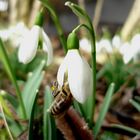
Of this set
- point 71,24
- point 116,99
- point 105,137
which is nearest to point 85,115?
point 105,137

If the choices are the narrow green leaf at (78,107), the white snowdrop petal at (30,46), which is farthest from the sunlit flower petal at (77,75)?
the narrow green leaf at (78,107)

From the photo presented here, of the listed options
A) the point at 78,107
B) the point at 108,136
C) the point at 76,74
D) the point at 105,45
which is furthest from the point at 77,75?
the point at 105,45

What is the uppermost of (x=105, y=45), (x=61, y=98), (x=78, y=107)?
(x=61, y=98)

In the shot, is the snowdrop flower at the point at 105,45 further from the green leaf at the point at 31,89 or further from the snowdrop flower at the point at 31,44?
the snowdrop flower at the point at 31,44

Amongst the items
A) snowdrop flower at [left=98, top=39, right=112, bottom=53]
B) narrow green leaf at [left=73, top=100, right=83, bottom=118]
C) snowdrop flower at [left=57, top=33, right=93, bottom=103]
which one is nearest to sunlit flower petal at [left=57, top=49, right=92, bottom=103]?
snowdrop flower at [left=57, top=33, right=93, bottom=103]

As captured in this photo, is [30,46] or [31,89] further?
[31,89]

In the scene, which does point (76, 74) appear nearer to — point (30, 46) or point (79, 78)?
point (79, 78)

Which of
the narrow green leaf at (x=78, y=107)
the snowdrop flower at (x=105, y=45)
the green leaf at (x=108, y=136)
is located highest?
the narrow green leaf at (x=78, y=107)

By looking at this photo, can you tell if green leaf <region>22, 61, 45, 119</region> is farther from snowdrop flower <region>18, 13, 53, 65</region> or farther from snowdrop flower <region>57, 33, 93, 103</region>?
snowdrop flower <region>57, 33, 93, 103</region>

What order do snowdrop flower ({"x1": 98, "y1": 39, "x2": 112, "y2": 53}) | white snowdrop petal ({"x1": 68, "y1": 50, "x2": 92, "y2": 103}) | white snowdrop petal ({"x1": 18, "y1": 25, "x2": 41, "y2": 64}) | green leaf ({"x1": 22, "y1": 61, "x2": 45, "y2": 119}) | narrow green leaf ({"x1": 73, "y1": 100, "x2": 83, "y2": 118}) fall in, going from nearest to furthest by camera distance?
white snowdrop petal ({"x1": 68, "y1": 50, "x2": 92, "y2": 103})
white snowdrop petal ({"x1": 18, "y1": 25, "x2": 41, "y2": 64})
narrow green leaf ({"x1": 73, "y1": 100, "x2": 83, "y2": 118})
green leaf ({"x1": 22, "y1": 61, "x2": 45, "y2": 119})
snowdrop flower ({"x1": 98, "y1": 39, "x2": 112, "y2": 53})
